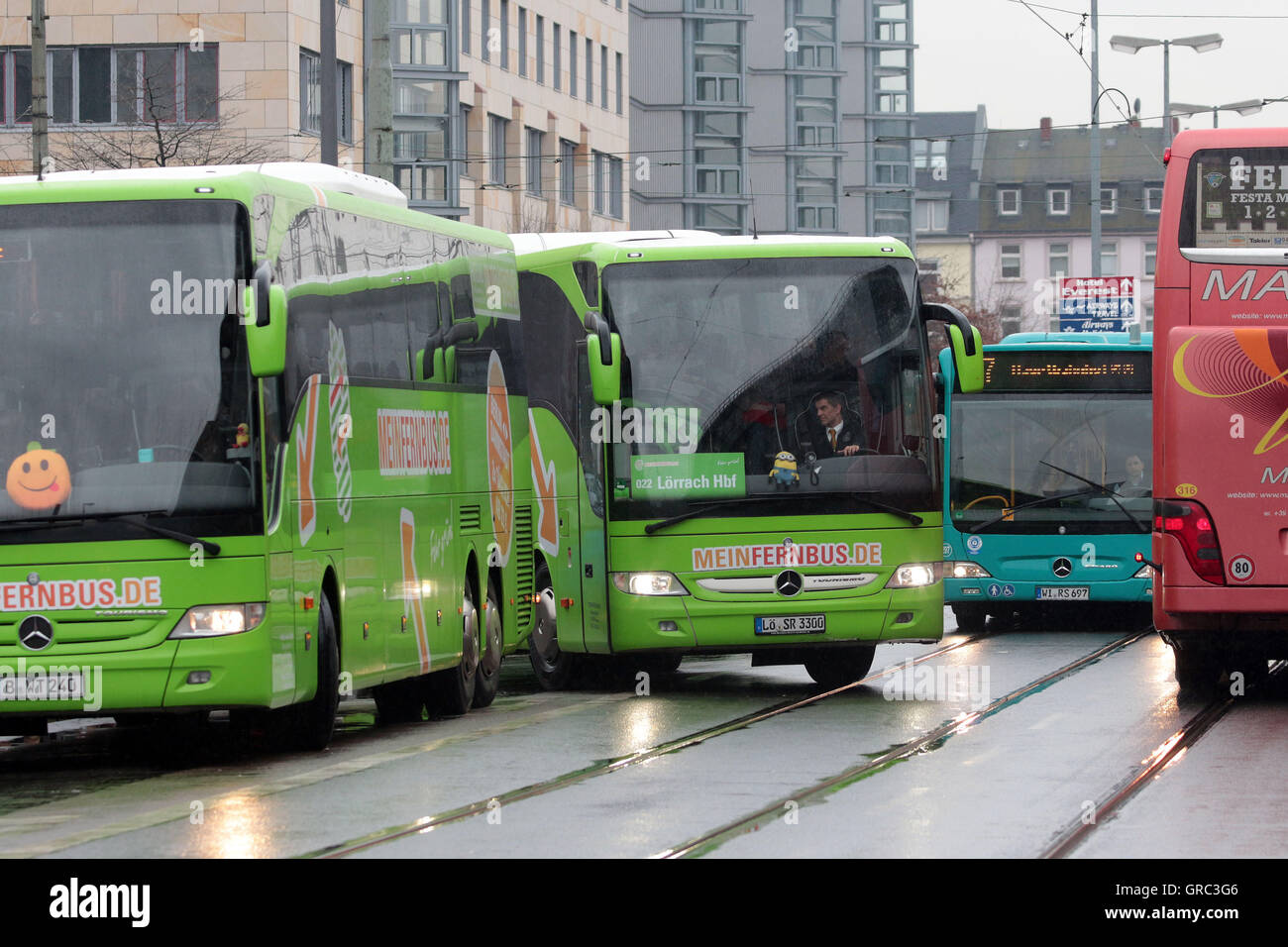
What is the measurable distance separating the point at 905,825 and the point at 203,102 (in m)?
41.3

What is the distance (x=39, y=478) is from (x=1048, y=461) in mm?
14849

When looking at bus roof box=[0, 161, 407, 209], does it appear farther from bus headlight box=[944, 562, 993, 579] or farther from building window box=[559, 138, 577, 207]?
building window box=[559, 138, 577, 207]

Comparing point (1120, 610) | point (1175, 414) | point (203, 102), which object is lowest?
point (1120, 610)

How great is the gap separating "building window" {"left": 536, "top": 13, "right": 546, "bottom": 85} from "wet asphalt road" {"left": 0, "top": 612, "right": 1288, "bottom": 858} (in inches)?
1987

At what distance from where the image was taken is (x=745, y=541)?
1709cm

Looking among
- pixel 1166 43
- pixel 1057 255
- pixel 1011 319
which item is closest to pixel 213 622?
pixel 1166 43

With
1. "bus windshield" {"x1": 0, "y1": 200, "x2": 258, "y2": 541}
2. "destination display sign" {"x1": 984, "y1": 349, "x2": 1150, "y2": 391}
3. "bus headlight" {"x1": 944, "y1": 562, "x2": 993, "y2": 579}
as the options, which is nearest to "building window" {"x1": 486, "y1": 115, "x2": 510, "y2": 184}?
"destination display sign" {"x1": 984, "y1": 349, "x2": 1150, "y2": 391}

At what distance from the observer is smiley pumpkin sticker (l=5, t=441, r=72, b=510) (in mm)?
12531

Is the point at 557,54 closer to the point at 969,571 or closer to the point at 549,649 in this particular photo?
the point at 969,571
